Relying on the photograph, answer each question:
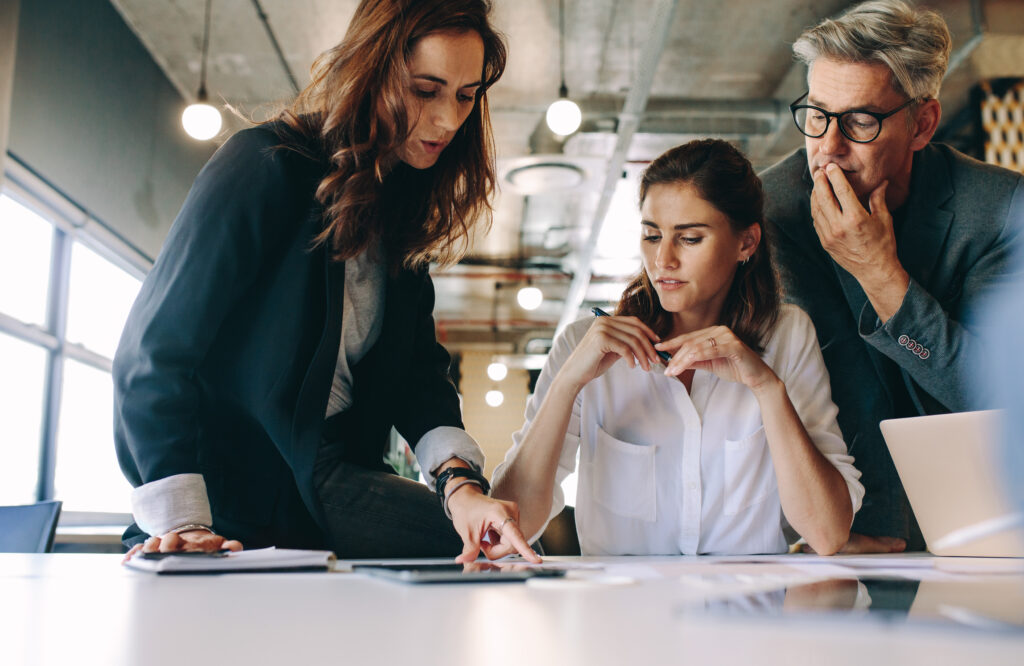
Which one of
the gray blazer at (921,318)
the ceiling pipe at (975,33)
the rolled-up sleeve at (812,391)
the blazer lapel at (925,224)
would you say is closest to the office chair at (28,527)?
the rolled-up sleeve at (812,391)

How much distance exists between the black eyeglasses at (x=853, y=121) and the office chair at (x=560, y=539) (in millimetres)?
1131

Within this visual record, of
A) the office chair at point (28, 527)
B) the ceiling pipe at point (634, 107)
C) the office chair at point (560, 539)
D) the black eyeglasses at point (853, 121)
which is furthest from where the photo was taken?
the ceiling pipe at point (634, 107)

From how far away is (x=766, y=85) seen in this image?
251 inches

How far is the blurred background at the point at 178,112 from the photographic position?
435 centimetres

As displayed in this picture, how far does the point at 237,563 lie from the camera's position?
0.82 m

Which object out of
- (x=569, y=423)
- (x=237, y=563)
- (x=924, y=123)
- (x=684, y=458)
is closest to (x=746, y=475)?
(x=684, y=458)

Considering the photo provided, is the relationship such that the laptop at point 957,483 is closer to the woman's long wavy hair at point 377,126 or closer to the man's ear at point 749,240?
the man's ear at point 749,240

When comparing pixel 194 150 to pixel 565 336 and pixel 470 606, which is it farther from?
pixel 470 606

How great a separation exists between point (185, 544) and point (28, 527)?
4.12 feet

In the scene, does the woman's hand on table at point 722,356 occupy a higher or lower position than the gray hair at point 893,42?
lower

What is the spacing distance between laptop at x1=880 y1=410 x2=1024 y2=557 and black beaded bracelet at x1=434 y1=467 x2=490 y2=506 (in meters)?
0.66

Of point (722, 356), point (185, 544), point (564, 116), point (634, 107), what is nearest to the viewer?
point (185, 544)

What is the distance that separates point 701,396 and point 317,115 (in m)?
0.98

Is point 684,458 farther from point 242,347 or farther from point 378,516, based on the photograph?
point 242,347
